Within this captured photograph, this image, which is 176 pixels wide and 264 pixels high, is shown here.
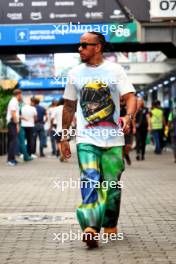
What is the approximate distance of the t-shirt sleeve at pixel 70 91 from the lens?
272 inches

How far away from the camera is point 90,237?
645 centimetres

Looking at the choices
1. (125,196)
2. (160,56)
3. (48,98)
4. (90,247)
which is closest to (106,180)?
(90,247)

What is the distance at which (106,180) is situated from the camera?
6785 mm

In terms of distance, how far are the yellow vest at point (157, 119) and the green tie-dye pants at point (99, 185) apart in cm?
1831

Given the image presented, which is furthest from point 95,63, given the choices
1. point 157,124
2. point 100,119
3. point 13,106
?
point 157,124

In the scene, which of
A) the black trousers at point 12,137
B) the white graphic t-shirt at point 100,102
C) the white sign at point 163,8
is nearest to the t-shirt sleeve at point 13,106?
the black trousers at point 12,137

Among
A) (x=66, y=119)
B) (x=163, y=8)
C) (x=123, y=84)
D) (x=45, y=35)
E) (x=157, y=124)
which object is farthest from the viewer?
(x=157, y=124)

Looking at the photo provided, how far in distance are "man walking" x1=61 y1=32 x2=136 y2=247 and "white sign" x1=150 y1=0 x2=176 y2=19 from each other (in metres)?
8.31

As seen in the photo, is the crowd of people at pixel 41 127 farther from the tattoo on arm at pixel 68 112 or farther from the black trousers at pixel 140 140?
the tattoo on arm at pixel 68 112

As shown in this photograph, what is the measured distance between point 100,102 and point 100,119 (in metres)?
0.15

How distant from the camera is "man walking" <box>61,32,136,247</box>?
22.2 feet

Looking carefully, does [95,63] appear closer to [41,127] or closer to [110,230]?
[110,230]

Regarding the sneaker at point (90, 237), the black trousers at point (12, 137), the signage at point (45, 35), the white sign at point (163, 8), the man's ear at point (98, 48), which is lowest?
the black trousers at point (12, 137)

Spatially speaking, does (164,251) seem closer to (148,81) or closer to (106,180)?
→ (106,180)
